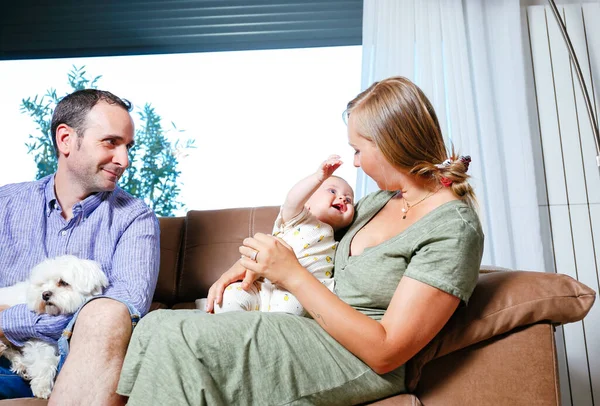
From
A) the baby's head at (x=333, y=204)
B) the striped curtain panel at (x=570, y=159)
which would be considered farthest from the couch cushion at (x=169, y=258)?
the striped curtain panel at (x=570, y=159)

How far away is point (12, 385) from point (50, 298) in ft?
0.81

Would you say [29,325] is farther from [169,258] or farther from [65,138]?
[169,258]

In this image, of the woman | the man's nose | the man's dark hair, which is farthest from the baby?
the man's dark hair

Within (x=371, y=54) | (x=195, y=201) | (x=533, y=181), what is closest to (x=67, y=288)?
(x=371, y=54)

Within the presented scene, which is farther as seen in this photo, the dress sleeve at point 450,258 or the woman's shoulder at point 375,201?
the woman's shoulder at point 375,201

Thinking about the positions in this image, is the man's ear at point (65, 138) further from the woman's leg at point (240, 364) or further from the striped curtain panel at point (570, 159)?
the striped curtain panel at point (570, 159)

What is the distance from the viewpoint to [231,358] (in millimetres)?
1173

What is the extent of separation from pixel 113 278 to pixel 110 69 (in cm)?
273

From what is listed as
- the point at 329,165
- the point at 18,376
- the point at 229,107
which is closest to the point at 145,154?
the point at 229,107

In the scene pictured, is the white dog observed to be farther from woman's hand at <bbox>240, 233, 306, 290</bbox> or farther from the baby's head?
the baby's head

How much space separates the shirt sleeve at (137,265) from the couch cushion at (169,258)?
1.76 feet

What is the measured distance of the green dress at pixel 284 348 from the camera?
1133mm

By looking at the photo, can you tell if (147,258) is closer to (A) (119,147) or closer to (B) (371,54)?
(A) (119,147)

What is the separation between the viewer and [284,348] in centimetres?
121
